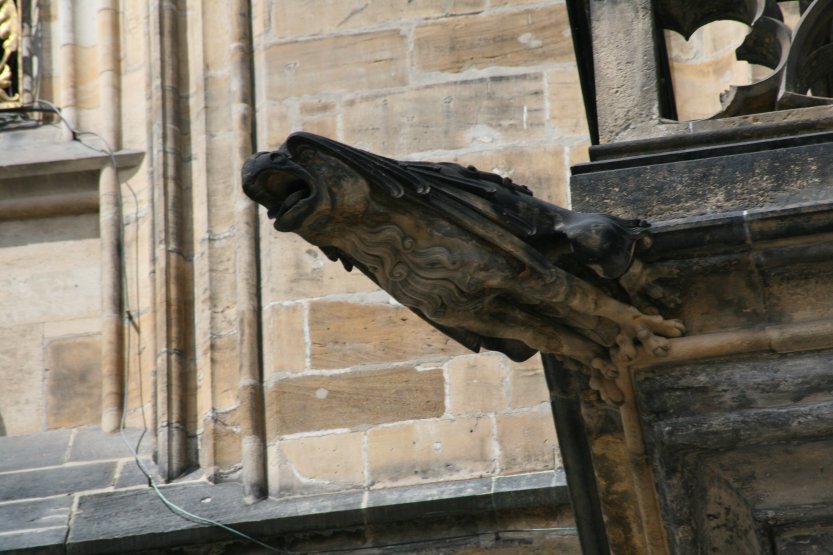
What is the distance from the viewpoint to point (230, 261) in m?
7.46

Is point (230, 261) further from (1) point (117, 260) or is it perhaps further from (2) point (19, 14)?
(2) point (19, 14)

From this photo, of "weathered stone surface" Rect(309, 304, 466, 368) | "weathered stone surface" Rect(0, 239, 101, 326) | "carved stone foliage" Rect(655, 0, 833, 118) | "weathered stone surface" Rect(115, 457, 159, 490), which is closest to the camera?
"carved stone foliage" Rect(655, 0, 833, 118)

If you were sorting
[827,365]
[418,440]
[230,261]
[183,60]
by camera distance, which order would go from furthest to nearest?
1. [183,60]
2. [230,261]
3. [418,440]
4. [827,365]

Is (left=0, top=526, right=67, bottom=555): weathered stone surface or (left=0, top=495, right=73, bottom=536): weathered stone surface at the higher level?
(left=0, top=495, right=73, bottom=536): weathered stone surface

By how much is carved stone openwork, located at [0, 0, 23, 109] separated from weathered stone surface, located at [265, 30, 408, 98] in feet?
3.56

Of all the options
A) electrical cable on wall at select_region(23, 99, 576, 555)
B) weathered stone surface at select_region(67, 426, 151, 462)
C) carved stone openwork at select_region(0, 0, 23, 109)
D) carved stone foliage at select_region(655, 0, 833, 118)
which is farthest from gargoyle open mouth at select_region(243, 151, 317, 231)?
carved stone openwork at select_region(0, 0, 23, 109)

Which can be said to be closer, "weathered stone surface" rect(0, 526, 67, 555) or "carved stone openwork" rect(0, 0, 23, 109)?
"weathered stone surface" rect(0, 526, 67, 555)

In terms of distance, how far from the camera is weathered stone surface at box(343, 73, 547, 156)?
7.39 meters

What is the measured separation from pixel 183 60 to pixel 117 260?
0.69 meters

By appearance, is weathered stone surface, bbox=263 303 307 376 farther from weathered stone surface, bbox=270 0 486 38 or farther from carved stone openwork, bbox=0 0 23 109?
carved stone openwork, bbox=0 0 23 109

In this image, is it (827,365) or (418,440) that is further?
(418,440)

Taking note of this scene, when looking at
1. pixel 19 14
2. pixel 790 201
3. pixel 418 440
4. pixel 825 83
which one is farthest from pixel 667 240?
pixel 19 14

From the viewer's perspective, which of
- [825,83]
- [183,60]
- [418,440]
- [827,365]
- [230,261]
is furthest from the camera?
[183,60]

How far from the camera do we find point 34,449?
7.53 metres
